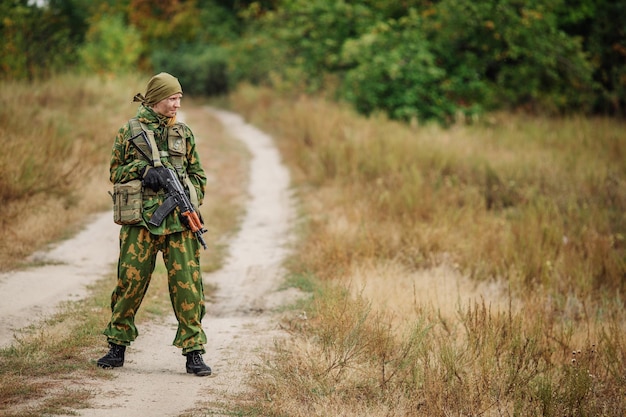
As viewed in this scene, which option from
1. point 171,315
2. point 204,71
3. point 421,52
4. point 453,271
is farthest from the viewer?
point 204,71

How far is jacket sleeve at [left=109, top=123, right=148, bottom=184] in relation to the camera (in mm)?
4473

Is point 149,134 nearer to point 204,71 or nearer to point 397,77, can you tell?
point 397,77

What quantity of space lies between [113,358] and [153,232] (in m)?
0.95

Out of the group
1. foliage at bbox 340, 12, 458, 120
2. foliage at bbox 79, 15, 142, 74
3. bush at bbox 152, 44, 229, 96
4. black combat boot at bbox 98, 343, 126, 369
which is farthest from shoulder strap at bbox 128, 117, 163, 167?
bush at bbox 152, 44, 229, 96

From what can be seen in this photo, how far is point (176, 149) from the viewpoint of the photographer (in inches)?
179

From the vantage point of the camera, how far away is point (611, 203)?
37.1 ft

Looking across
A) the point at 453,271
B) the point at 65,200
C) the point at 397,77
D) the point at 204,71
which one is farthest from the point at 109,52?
the point at 453,271

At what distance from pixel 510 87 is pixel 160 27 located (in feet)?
74.6

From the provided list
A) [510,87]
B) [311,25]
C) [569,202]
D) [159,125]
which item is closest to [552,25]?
[510,87]

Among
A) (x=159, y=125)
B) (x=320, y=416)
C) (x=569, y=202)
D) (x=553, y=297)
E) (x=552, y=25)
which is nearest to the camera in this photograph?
(x=320, y=416)

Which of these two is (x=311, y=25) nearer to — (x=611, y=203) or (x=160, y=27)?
(x=611, y=203)

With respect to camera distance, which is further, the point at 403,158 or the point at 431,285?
the point at 403,158

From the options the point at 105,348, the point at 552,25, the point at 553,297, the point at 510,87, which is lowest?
the point at 553,297

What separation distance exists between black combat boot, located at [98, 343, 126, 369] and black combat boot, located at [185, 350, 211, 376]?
1.51 feet
